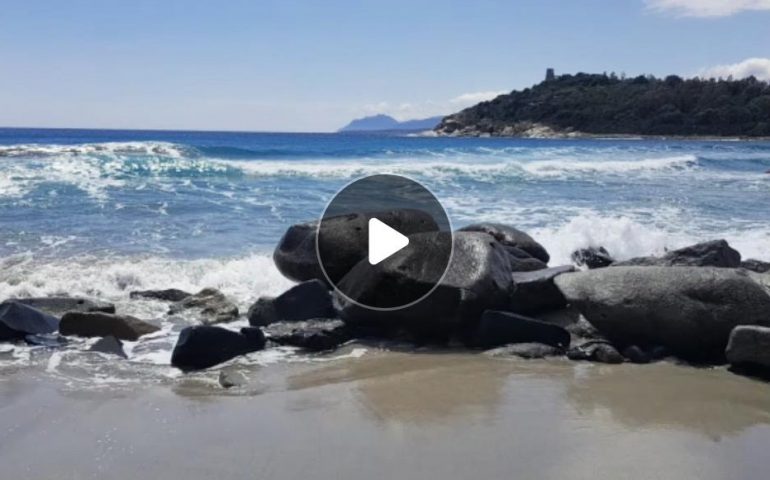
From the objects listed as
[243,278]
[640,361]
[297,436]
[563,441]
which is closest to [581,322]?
[640,361]

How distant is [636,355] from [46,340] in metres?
4.49

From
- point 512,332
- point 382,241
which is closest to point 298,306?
point 382,241

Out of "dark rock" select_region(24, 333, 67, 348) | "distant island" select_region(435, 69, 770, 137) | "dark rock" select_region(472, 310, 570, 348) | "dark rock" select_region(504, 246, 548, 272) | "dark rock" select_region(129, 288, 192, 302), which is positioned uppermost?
"distant island" select_region(435, 69, 770, 137)

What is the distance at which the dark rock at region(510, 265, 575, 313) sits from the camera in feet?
23.3

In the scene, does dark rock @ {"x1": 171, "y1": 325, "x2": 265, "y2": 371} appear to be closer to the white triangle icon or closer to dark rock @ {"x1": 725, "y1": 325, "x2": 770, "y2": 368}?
the white triangle icon

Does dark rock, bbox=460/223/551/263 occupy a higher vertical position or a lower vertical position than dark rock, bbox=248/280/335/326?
higher

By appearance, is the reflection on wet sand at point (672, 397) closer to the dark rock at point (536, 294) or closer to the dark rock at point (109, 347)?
the dark rock at point (536, 294)

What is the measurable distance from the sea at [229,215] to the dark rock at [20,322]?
0.65ft

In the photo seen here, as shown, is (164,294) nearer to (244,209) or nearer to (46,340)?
(46,340)

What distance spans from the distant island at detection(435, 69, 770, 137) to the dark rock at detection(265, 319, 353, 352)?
79.0 m

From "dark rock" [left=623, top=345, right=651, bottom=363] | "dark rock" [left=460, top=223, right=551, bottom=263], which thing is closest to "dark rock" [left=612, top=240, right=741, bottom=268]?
"dark rock" [left=460, top=223, right=551, bottom=263]

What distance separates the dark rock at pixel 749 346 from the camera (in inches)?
221
